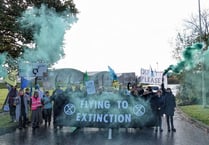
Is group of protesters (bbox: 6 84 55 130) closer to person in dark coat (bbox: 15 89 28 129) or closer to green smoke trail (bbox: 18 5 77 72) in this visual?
person in dark coat (bbox: 15 89 28 129)

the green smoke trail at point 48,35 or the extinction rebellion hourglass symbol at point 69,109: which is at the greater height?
the green smoke trail at point 48,35

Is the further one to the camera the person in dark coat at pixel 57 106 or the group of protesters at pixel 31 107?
the group of protesters at pixel 31 107

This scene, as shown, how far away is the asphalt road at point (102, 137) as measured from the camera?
1155 cm

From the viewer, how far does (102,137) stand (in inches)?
498

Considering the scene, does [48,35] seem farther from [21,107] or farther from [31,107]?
[21,107]

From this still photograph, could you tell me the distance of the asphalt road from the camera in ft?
37.9

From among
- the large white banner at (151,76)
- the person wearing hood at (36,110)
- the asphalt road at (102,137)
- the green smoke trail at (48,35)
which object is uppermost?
the green smoke trail at (48,35)

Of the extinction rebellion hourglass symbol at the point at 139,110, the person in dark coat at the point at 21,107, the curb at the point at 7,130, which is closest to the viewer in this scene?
the extinction rebellion hourglass symbol at the point at 139,110

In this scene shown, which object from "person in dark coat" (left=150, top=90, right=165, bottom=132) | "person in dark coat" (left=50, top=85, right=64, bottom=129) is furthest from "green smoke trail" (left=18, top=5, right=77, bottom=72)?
"person in dark coat" (left=150, top=90, right=165, bottom=132)

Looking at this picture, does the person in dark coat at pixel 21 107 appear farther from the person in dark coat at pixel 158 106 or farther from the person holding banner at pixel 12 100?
the person in dark coat at pixel 158 106

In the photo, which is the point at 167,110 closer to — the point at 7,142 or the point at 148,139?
the point at 148,139

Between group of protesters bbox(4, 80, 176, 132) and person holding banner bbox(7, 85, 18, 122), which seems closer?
group of protesters bbox(4, 80, 176, 132)

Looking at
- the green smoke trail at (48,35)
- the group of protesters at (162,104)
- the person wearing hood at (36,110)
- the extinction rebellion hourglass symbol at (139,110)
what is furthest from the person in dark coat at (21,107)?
the extinction rebellion hourglass symbol at (139,110)

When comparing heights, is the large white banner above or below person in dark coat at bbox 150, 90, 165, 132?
above
